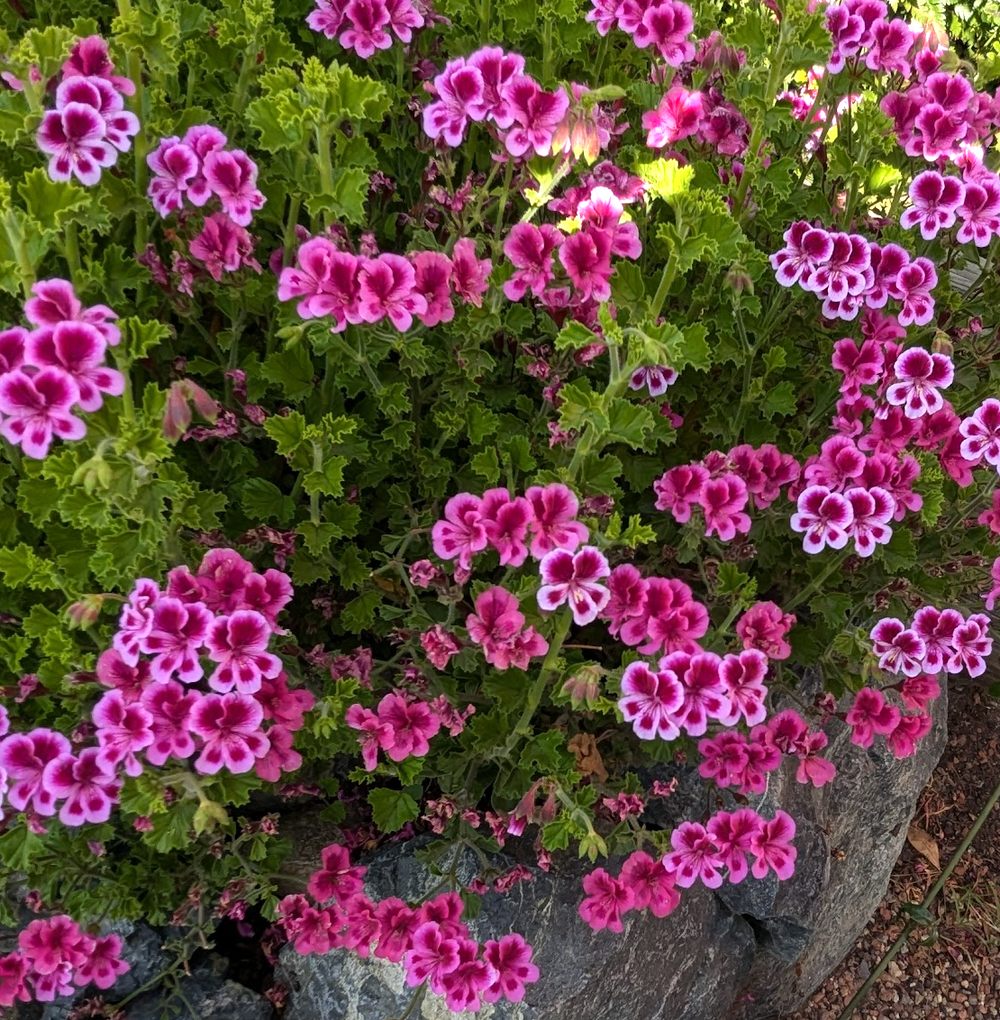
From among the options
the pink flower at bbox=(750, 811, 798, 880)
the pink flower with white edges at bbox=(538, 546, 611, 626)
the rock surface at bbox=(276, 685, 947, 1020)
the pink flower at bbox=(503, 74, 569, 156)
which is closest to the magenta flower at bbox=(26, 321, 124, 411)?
the pink flower with white edges at bbox=(538, 546, 611, 626)

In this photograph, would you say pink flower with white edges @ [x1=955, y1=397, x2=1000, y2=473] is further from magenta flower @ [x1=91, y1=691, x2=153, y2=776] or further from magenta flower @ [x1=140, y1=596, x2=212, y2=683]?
magenta flower @ [x1=91, y1=691, x2=153, y2=776]

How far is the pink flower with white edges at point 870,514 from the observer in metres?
1.90

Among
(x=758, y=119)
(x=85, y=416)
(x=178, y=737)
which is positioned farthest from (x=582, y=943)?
(x=758, y=119)

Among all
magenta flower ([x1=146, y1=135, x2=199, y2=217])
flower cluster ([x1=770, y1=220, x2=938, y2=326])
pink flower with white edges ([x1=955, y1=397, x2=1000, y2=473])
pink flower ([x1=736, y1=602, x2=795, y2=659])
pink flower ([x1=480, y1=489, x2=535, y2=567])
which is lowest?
pink flower ([x1=736, y1=602, x2=795, y2=659])

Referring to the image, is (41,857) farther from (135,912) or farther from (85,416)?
(85,416)

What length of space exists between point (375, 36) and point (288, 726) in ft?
4.50

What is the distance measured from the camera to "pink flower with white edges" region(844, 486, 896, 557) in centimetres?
190

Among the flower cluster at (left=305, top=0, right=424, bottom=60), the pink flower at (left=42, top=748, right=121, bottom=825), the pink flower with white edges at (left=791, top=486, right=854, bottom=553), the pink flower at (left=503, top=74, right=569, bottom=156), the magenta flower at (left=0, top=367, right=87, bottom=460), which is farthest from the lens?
the flower cluster at (left=305, top=0, right=424, bottom=60)

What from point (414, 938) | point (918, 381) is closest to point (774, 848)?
point (414, 938)

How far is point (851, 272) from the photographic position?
2.06 metres

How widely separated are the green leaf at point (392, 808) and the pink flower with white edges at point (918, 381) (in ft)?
4.14


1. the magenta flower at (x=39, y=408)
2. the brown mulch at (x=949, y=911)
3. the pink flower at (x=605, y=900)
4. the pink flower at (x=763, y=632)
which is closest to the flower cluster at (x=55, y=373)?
the magenta flower at (x=39, y=408)

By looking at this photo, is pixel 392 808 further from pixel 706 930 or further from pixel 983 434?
pixel 983 434

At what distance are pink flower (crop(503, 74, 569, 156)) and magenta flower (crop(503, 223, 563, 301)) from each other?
138 mm
